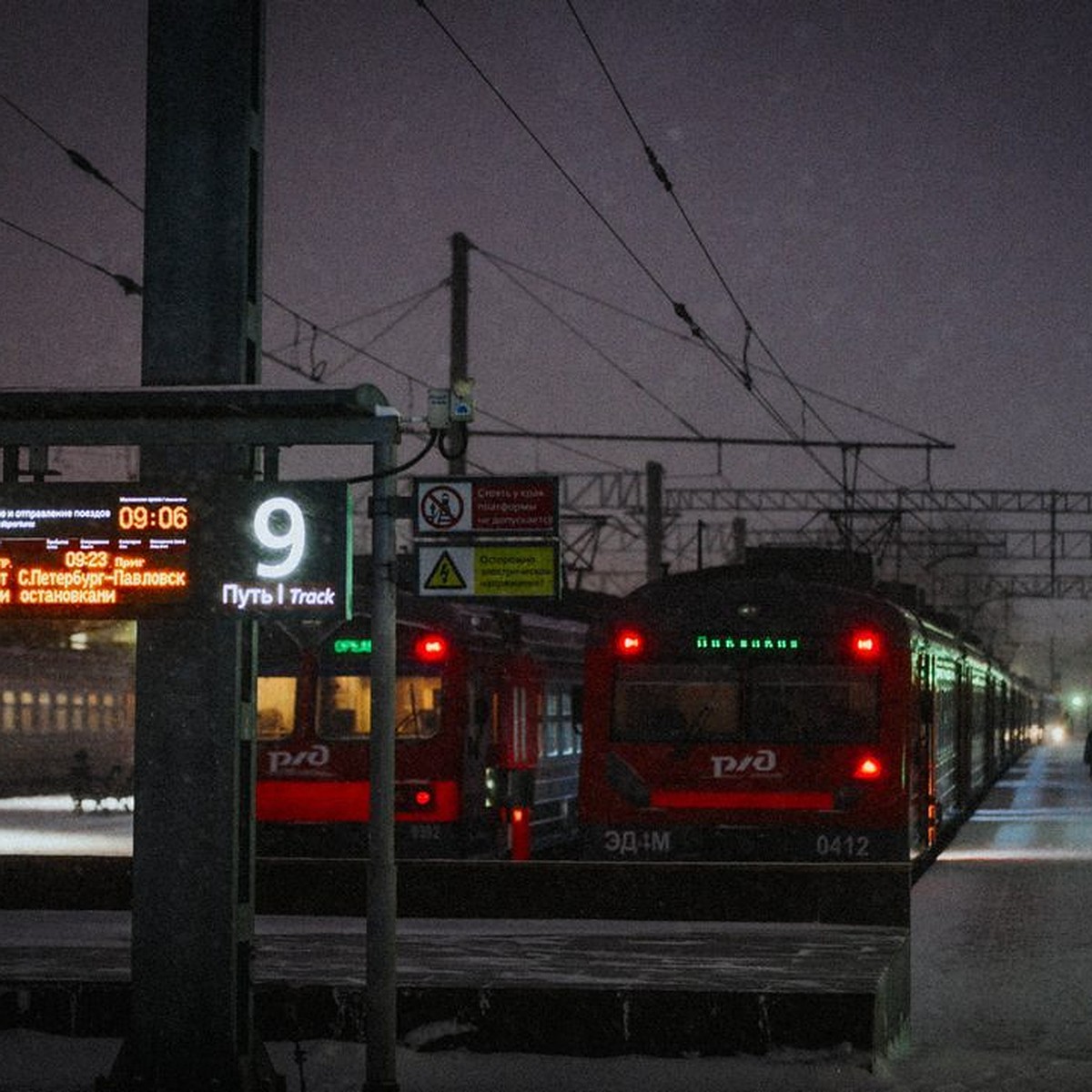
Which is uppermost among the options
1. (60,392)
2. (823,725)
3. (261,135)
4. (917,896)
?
(261,135)

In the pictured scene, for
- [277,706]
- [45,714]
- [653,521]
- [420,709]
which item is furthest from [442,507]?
[45,714]

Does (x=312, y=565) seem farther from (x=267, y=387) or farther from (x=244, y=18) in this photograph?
(x=244, y=18)

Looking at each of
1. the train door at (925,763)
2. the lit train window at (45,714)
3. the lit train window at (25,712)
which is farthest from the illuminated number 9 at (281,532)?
the lit train window at (45,714)

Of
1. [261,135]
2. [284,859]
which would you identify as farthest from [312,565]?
[284,859]

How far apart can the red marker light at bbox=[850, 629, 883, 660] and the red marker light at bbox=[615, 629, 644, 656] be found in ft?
5.87

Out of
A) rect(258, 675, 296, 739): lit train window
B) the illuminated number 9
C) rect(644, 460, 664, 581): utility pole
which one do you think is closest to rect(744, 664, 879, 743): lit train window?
rect(258, 675, 296, 739): lit train window

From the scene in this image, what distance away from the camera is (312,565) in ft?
31.7

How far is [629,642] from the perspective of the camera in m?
19.7

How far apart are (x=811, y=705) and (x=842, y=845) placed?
1.21m

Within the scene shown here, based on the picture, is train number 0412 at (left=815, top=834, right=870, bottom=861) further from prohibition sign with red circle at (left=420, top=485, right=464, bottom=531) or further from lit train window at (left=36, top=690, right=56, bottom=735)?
lit train window at (left=36, top=690, right=56, bottom=735)

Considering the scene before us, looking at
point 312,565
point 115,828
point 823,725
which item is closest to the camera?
point 312,565

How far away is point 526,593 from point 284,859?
5959 mm

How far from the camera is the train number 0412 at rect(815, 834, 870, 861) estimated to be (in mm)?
19203

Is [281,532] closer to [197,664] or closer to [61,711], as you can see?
[197,664]
